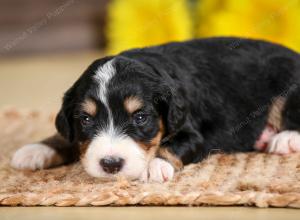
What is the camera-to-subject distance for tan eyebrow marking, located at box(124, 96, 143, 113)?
373 cm

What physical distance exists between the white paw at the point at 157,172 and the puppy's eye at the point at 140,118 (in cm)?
25

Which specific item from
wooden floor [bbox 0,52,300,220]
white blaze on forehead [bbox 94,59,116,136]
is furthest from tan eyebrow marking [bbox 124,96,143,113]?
wooden floor [bbox 0,52,300,220]

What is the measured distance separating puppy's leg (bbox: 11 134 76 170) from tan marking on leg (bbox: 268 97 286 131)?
1468 millimetres

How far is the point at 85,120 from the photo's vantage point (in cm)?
385

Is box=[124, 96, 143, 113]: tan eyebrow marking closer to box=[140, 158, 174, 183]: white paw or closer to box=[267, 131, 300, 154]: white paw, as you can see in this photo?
box=[140, 158, 174, 183]: white paw

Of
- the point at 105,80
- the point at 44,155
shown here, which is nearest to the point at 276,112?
the point at 105,80

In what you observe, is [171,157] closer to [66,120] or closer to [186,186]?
[186,186]

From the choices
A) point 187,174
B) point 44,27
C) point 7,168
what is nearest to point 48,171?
point 7,168

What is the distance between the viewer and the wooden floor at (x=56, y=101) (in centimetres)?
319

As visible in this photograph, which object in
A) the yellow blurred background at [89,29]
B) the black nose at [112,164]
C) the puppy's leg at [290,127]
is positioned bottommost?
the black nose at [112,164]

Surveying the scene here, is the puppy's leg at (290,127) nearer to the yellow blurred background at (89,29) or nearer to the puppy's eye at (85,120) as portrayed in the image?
the puppy's eye at (85,120)

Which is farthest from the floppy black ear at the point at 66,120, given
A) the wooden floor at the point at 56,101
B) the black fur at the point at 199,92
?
the wooden floor at the point at 56,101

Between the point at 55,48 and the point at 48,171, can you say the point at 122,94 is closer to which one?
the point at 48,171

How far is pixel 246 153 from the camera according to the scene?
4.45 m
